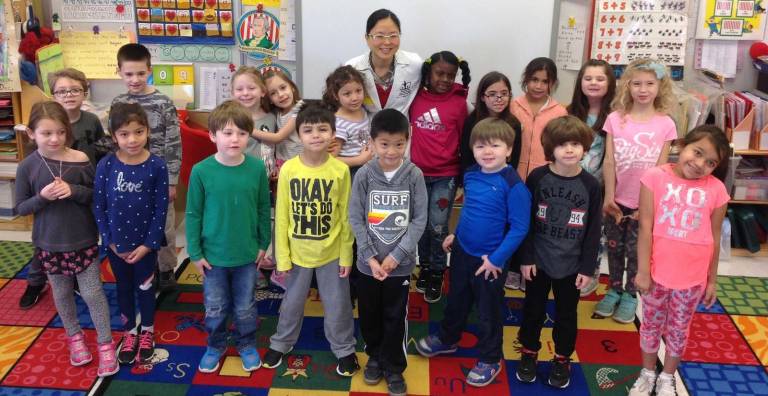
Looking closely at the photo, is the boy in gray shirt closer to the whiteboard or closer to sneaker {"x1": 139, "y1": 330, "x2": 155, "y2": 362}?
sneaker {"x1": 139, "y1": 330, "x2": 155, "y2": 362}

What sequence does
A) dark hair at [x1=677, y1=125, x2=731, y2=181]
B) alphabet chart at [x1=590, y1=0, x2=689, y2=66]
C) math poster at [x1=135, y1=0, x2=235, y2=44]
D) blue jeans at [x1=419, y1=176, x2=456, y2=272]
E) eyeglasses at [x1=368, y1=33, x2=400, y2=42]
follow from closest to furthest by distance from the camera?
dark hair at [x1=677, y1=125, x2=731, y2=181] < eyeglasses at [x1=368, y1=33, x2=400, y2=42] < blue jeans at [x1=419, y1=176, x2=456, y2=272] < alphabet chart at [x1=590, y1=0, x2=689, y2=66] < math poster at [x1=135, y1=0, x2=235, y2=44]

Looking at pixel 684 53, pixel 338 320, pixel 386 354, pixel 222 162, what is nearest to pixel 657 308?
pixel 386 354

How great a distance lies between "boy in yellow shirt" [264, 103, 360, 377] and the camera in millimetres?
2293

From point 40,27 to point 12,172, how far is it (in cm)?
92

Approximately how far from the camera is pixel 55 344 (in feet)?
8.72

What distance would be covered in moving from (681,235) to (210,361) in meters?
1.86

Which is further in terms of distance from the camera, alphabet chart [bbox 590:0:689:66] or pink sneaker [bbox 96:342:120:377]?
alphabet chart [bbox 590:0:689:66]

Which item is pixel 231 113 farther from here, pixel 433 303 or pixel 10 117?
pixel 10 117

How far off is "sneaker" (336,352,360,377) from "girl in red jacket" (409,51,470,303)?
2.69 ft

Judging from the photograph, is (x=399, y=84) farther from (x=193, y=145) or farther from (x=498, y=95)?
(x=193, y=145)

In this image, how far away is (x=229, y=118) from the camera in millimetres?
2289

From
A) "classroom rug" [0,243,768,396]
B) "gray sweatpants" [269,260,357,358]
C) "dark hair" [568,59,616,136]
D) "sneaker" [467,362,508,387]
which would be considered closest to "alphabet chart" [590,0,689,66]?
"dark hair" [568,59,616,136]

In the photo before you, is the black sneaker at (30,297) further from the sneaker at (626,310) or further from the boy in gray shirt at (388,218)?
the sneaker at (626,310)

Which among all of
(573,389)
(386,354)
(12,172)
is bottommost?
(573,389)
